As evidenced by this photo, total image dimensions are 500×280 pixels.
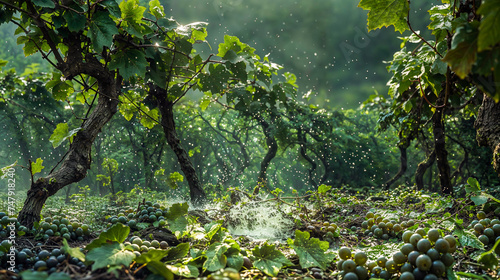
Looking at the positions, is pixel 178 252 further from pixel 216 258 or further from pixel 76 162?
pixel 76 162

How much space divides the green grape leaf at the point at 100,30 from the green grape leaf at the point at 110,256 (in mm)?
931

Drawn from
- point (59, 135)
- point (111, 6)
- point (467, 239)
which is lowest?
point (467, 239)

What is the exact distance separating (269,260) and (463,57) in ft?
2.48

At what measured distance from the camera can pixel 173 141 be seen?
8.38ft

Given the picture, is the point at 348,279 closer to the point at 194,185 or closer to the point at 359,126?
the point at 194,185

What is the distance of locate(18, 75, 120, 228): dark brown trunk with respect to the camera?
4.48ft

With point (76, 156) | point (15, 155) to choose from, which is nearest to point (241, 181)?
point (15, 155)

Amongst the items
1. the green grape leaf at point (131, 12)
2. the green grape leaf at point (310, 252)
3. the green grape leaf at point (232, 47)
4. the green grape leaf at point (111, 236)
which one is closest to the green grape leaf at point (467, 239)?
the green grape leaf at point (310, 252)

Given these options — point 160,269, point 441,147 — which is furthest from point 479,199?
point 160,269

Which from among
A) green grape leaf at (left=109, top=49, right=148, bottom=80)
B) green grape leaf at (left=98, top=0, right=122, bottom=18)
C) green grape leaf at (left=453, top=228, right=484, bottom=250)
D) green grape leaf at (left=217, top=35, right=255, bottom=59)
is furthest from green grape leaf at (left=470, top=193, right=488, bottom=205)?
green grape leaf at (left=98, top=0, right=122, bottom=18)

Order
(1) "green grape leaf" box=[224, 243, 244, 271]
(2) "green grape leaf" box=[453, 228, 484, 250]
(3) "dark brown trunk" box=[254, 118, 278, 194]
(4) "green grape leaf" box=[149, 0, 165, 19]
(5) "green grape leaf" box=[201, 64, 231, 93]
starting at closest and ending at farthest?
(1) "green grape leaf" box=[224, 243, 244, 271] < (2) "green grape leaf" box=[453, 228, 484, 250] < (4) "green grape leaf" box=[149, 0, 165, 19] < (5) "green grape leaf" box=[201, 64, 231, 93] < (3) "dark brown trunk" box=[254, 118, 278, 194]

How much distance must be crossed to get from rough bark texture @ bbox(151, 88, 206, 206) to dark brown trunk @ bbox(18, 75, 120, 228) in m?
0.69

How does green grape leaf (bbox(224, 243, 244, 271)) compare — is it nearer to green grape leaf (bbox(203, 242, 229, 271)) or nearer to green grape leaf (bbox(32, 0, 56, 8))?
green grape leaf (bbox(203, 242, 229, 271))

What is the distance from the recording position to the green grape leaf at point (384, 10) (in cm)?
133
